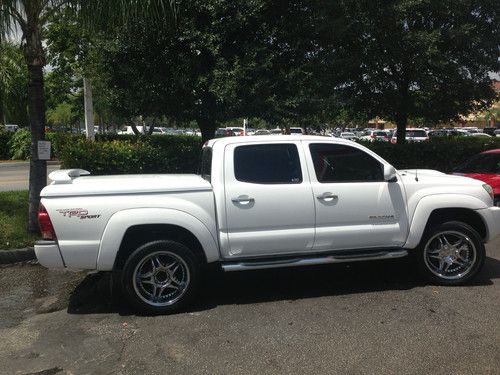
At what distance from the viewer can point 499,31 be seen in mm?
12836


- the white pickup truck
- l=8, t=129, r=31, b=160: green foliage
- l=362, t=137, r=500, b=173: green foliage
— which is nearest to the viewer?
the white pickup truck

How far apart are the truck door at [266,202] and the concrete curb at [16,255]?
3.50 m

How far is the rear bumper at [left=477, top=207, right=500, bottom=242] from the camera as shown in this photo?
5898 mm

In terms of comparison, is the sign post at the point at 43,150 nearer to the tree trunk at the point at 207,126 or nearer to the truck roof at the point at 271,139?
the truck roof at the point at 271,139

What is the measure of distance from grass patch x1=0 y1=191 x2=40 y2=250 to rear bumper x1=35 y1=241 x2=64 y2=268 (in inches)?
109

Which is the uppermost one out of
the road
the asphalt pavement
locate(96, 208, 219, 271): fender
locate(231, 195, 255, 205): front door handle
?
locate(231, 195, 255, 205): front door handle

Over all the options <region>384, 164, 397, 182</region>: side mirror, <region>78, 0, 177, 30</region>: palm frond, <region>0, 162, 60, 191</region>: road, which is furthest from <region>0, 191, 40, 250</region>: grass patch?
<region>0, 162, 60, 191</region>: road

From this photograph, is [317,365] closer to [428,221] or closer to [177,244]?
[177,244]

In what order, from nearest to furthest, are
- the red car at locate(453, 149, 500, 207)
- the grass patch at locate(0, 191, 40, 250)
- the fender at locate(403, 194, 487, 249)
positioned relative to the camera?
the fender at locate(403, 194, 487, 249), the grass patch at locate(0, 191, 40, 250), the red car at locate(453, 149, 500, 207)

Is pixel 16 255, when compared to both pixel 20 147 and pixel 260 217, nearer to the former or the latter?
pixel 260 217

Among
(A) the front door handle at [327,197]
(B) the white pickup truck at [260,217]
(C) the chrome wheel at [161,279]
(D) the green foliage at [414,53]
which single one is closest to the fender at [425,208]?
(B) the white pickup truck at [260,217]

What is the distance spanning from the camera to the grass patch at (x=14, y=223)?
7.51 meters

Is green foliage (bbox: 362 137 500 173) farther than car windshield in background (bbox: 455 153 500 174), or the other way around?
green foliage (bbox: 362 137 500 173)

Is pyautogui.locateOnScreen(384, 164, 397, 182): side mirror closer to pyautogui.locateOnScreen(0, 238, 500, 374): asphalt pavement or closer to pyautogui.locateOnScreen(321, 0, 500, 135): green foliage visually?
pyautogui.locateOnScreen(0, 238, 500, 374): asphalt pavement
